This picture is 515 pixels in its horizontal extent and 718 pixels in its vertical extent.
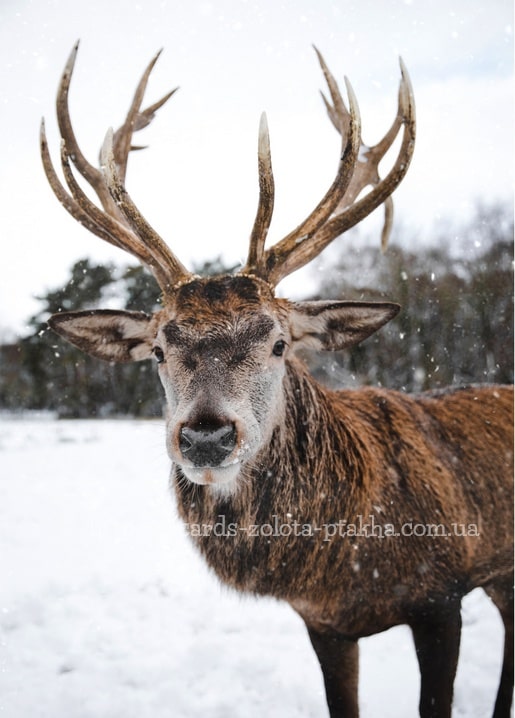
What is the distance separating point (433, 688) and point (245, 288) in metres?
1.99

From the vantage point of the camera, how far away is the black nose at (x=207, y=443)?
1829mm

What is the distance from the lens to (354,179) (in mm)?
3510

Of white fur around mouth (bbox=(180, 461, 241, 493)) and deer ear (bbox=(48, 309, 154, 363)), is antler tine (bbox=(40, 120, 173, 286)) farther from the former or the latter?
white fur around mouth (bbox=(180, 461, 241, 493))

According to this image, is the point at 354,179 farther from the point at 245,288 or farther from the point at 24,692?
the point at 24,692

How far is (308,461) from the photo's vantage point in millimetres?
2455

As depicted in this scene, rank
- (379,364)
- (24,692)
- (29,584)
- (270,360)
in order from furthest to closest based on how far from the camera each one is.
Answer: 1. (379,364)
2. (29,584)
3. (24,692)
4. (270,360)

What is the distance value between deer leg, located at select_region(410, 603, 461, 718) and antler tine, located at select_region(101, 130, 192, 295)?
194cm

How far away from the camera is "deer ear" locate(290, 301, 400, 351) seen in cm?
247

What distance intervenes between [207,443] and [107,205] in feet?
6.19

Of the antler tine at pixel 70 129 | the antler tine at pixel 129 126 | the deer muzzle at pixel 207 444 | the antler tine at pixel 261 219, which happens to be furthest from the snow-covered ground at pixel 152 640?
the antler tine at pixel 129 126

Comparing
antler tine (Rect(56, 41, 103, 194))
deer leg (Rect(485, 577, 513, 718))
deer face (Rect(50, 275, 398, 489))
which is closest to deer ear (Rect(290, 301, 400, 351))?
deer face (Rect(50, 275, 398, 489))

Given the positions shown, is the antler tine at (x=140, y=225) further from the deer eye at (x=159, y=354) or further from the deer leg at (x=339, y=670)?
the deer leg at (x=339, y=670)

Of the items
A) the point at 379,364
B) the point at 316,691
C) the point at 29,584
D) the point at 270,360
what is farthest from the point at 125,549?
the point at 379,364

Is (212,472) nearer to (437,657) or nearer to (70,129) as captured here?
(437,657)
